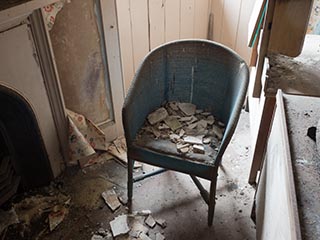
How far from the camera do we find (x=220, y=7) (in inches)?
105

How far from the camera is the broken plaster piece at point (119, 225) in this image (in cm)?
179

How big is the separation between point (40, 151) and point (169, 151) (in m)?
0.76

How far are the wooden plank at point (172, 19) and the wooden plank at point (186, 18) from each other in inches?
1.6

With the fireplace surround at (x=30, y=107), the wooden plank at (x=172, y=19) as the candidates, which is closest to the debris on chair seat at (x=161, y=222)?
the fireplace surround at (x=30, y=107)

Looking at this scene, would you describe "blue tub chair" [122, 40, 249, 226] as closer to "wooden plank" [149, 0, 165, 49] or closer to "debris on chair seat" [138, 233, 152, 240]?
"debris on chair seat" [138, 233, 152, 240]

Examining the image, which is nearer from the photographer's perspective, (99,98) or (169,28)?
(99,98)

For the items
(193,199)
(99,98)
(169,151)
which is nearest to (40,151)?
(99,98)

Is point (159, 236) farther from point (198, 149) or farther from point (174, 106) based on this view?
point (174, 106)

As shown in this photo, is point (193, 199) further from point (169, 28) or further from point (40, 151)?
point (169, 28)

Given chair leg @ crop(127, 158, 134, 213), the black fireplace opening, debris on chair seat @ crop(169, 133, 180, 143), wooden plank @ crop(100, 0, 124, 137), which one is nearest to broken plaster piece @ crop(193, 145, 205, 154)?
debris on chair seat @ crop(169, 133, 180, 143)

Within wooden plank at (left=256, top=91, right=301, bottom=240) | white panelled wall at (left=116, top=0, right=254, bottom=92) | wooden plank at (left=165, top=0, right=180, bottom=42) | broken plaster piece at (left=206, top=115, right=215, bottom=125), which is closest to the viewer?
wooden plank at (left=256, top=91, right=301, bottom=240)

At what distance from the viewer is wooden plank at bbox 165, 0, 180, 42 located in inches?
94.8

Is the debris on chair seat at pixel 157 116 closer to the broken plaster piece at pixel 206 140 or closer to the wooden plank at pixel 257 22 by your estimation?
the broken plaster piece at pixel 206 140

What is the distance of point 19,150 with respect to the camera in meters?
1.88
